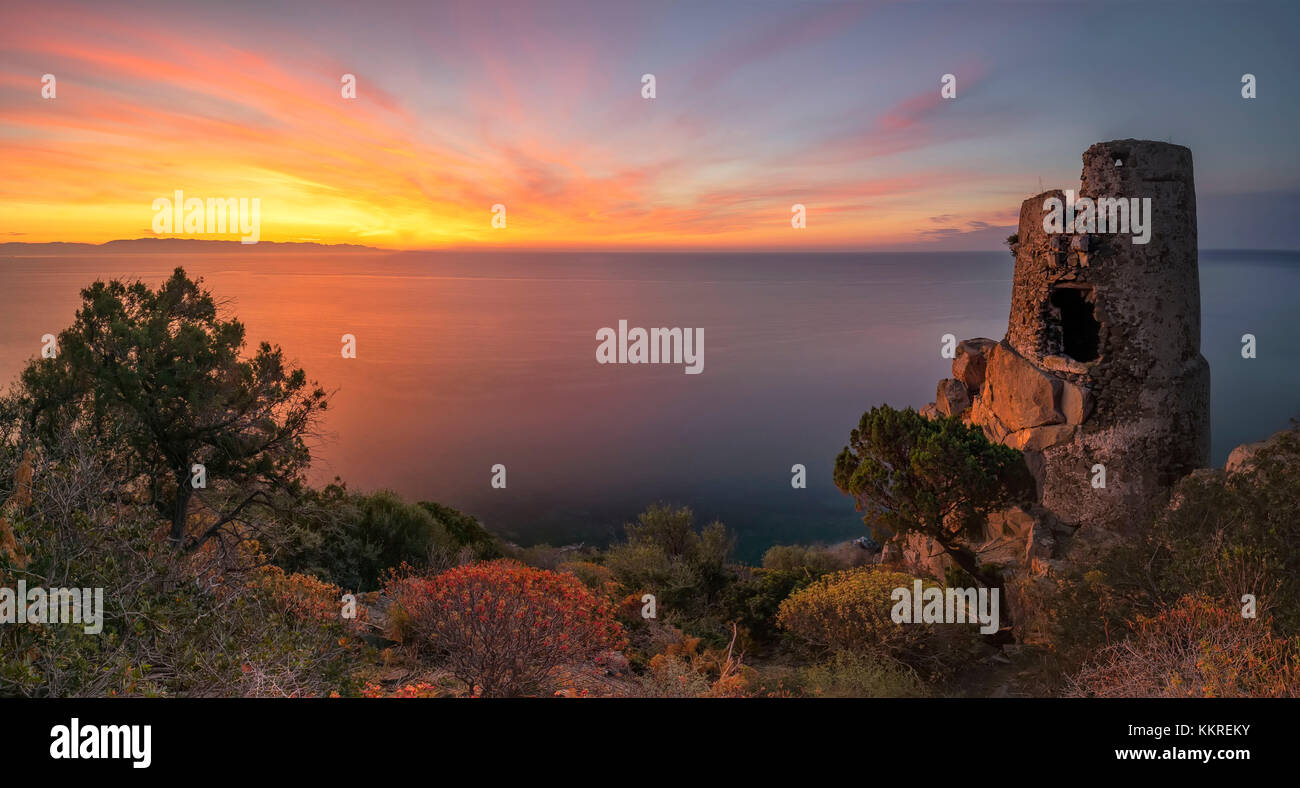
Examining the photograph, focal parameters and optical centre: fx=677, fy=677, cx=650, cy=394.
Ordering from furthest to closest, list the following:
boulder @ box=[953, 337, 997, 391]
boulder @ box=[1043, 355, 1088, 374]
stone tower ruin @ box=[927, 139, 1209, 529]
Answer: boulder @ box=[953, 337, 997, 391] → boulder @ box=[1043, 355, 1088, 374] → stone tower ruin @ box=[927, 139, 1209, 529]

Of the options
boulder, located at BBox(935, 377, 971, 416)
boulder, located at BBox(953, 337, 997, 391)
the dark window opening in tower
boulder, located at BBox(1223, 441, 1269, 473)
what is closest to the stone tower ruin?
the dark window opening in tower

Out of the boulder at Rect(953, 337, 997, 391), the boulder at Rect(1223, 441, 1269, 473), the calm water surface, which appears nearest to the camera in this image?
the boulder at Rect(1223, 441, 1269, 473)

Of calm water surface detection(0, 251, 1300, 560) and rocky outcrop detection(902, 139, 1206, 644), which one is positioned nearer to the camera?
rocky outcrop detection(902, 139, 1206, 644)

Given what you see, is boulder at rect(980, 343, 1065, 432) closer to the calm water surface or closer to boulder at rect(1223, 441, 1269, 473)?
boulder at rect(1223, 441, 1269, 473)

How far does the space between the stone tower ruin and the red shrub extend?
10647mm

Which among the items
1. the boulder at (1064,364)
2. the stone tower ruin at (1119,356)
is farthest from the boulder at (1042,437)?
the boulder at (1064,364)

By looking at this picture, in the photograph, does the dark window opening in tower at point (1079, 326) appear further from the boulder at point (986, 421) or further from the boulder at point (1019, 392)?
the boulder at point (986, 421)

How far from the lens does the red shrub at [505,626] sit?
6.68 metres

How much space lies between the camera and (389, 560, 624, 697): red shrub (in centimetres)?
668

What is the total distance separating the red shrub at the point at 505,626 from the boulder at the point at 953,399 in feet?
39.7

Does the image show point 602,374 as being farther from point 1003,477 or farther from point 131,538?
point 131,538

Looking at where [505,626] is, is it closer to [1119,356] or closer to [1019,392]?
[1019,392]

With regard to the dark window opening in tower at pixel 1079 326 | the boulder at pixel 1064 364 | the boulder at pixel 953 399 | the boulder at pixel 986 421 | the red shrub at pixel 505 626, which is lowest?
the red shrub at pixel 505 626
